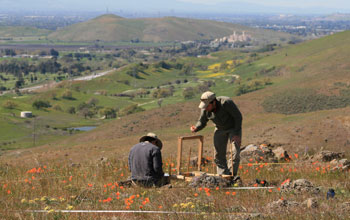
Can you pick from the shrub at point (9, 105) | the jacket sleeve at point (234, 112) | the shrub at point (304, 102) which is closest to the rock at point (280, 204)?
the jacket sleeve at point (234, 112)

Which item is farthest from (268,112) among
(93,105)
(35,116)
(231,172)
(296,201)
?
(93,105)

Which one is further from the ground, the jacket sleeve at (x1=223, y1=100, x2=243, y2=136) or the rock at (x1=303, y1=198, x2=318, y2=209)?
the jacket sleeve at (x1=223, y1=100, x2=243, y2=136)

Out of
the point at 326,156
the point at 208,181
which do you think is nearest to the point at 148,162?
the point at 208,181

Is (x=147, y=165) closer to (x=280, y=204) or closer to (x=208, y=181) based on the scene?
(x=208, y=181)

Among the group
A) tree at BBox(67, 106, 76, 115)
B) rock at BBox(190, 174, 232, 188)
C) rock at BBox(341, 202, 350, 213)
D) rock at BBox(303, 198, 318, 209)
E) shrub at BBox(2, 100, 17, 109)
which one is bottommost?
tree at BBox(67, 106, 76, 115)

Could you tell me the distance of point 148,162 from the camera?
9570 millimetres

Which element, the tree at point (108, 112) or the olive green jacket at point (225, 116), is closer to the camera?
the olive green jacket at point (225, 116)

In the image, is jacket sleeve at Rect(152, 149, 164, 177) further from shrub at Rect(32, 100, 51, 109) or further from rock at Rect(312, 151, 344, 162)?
shrub at Rect(32, 100, 51, 109)

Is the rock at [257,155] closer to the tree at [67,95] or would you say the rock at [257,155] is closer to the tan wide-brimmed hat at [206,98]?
the tan wide-brimmed hat at [206,98]

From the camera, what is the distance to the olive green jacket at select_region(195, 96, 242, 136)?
34.0ft

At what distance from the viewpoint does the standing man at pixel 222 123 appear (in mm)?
10344

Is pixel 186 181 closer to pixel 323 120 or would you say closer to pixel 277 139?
pixel 277 139

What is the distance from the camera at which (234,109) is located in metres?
10.4

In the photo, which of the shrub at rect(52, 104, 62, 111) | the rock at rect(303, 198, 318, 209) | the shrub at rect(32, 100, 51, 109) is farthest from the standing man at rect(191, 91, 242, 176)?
the shrub at rect(52, 104, 62, 111)
